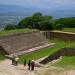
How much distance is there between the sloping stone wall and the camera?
3188 cm

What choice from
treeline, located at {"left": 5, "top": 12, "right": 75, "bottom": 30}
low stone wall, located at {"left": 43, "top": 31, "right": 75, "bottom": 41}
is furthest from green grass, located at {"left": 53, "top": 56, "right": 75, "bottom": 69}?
treeline, located at {"left": 5, "top": 12, "right": 75, "bottom": 30}

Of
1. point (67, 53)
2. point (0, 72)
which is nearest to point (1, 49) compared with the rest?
point (67, 53)

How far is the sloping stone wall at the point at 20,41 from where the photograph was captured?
31884mm

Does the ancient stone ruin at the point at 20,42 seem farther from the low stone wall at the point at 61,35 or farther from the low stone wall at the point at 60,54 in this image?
the low stone wall at the point at 61,35

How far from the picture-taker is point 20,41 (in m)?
34.6

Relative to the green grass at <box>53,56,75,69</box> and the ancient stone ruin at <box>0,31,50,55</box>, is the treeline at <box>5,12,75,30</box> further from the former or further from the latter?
the green grass at <box>53,56,75,69</box>

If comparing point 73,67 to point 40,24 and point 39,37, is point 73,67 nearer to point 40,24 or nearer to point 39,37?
point 39,37

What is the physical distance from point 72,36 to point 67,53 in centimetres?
1703

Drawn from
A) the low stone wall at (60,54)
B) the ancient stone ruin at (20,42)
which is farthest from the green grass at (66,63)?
the ancient stone ruin at (20,42)

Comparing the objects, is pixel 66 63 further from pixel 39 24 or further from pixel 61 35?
pixel 39 24

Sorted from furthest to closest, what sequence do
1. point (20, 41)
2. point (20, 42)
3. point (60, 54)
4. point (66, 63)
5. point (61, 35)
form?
1. point (61, 35)
2. point (20, 41)
3. point (20, 42)
4. point (60, 54)
5. point (66, 63)

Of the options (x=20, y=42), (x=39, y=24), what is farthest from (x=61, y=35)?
(x=20, y=42)

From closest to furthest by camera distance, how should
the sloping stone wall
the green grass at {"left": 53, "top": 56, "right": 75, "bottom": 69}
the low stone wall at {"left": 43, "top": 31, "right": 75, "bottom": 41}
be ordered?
the green grass at {"left": 53, "top": 56, "right": 75, "bottom": 69}
the sloping stone wall
the low stone wall at {"left": 43, "top": 31, "right": 75, "bottom": 41}

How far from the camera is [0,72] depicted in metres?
20.9
